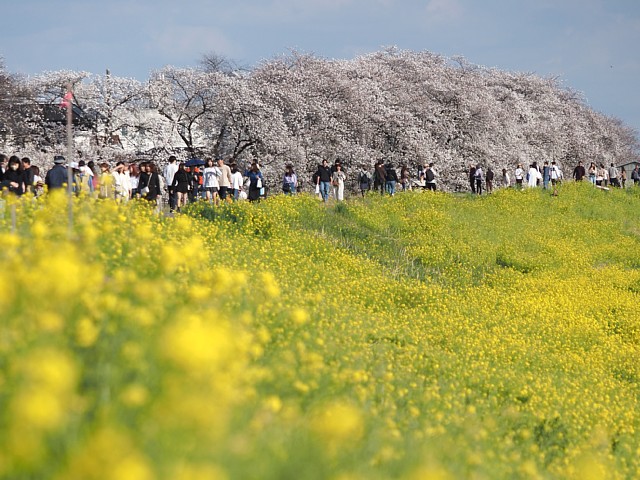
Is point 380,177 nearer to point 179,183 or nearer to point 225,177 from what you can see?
point 225,177

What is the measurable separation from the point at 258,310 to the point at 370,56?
4352 centimetres

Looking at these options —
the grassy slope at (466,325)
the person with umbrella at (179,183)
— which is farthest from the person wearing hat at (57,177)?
the person with umbrella at (179,183)

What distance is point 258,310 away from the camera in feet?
26.8

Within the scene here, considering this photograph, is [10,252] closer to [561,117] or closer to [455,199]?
[455,199]

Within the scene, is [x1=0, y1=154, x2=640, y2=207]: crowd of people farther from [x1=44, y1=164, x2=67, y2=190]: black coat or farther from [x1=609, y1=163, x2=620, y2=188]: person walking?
[x1=609, y1=163, x2=620, y2=188]: person walking

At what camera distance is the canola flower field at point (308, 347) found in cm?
301

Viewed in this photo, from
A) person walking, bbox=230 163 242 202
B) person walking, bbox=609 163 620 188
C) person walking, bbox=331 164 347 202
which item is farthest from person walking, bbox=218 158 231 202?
person walking, bbox=609 163 620 188

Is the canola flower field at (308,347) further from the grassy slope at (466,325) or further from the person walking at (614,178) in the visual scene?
the person walking at (614,178)

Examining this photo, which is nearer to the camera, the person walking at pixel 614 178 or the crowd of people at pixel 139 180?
the crowd of people at pixel 139 180

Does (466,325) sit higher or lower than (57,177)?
lower

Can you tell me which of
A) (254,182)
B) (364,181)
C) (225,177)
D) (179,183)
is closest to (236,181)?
(254,182)

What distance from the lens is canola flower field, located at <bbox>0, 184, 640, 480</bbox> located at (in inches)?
118

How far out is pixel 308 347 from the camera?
793cm

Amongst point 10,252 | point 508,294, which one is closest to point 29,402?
point 10,252
